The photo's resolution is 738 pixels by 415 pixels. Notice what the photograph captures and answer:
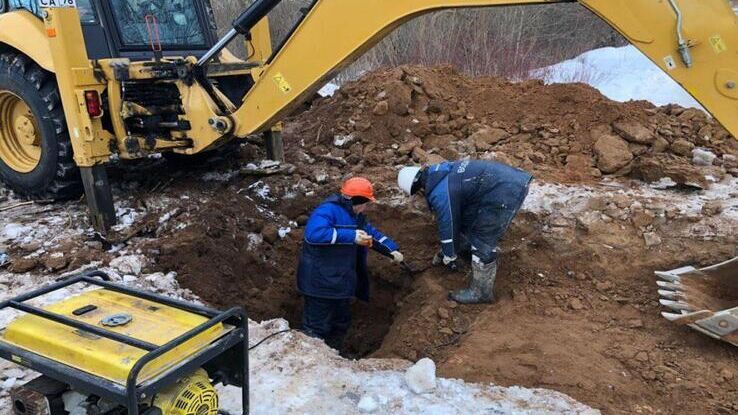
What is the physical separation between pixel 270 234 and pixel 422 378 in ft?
9.60

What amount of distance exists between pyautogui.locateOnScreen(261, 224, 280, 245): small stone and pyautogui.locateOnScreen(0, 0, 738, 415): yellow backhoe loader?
99 cm

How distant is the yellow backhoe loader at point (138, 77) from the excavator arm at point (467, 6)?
0.5 inches

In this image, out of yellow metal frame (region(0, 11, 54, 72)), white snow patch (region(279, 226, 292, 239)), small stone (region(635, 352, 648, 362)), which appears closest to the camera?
small stone (region(635, 352, 648, 362))

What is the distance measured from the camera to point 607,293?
4.89m

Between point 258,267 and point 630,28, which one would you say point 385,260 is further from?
point 630,28

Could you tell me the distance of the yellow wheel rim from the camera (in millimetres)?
6551

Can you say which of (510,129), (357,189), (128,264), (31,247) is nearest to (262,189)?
(128,264)

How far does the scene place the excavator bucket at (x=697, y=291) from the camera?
13.8 feet

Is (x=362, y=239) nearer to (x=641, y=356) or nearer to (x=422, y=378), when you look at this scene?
(x=422, y=378)

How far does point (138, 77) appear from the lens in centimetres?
575

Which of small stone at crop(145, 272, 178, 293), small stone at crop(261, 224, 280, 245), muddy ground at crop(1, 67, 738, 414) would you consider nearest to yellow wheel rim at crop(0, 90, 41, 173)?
muddy ground at crop(1, 67, 738, 414)

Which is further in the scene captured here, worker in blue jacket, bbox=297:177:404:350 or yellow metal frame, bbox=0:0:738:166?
worker in blue jacket, bbox=297:177:404:350

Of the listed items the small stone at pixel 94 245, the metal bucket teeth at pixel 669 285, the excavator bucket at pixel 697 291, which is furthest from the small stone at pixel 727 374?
the small stone at pixel 94 245

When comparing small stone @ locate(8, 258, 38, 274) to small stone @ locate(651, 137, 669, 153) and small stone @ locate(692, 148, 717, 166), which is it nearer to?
small stone @ locate(651, 137, 669, 153)
